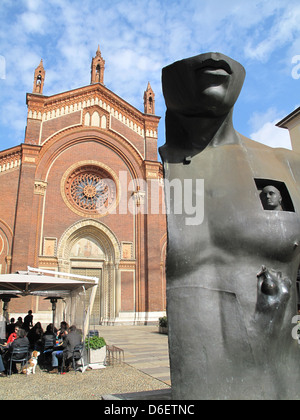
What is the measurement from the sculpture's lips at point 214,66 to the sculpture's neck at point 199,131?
297mm

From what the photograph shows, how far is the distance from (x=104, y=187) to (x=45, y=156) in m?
4.31

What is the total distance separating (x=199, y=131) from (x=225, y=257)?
0.87 m

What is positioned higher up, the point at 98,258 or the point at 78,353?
the point at 98,258

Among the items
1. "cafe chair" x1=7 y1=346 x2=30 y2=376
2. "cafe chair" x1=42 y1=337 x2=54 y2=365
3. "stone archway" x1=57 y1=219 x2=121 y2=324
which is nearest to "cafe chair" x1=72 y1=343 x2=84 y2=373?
"cafe chair" x1=7 y1=346 x2=30 y2=376

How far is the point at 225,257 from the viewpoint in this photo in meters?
1.88

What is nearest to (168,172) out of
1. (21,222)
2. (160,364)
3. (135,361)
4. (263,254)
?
(263,254)

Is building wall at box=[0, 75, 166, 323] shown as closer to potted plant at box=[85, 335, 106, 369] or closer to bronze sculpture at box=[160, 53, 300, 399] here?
potted plant at box=[85, 335, 106, 369]

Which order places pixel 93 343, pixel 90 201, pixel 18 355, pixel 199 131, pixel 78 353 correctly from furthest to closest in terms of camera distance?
1. pixel 90 201
2. pixel 93 343
3. pixel 78 353
4. pixel 18 355
5. pixel 199 131

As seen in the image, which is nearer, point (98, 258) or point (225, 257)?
point (225, 257)

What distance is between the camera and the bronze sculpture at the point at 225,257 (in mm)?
1697

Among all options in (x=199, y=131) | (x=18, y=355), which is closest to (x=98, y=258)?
(x=18, y=355)

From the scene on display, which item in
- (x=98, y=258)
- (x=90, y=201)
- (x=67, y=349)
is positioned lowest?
(x=67, y=349)

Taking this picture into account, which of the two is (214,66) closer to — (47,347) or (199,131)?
(199,131)
